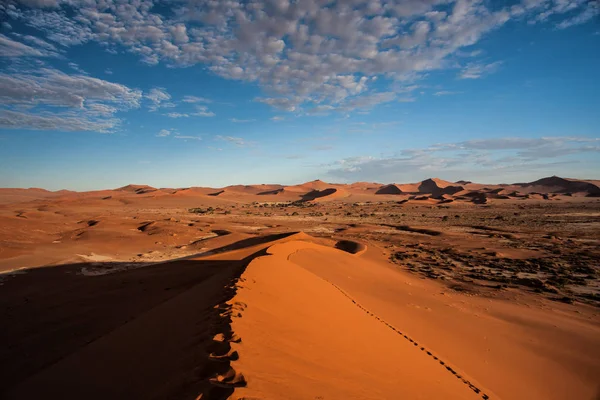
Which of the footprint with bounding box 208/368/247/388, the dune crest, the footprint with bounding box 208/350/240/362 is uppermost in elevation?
the footprint with bounding box 208/368/247/388

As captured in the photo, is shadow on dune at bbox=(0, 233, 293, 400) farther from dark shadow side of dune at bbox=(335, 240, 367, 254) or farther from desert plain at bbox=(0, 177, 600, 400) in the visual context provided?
dark shadow side of dune at bbox=(335, 240, 367, 254)

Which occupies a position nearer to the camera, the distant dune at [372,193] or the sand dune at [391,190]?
the distant dune at [372,193]

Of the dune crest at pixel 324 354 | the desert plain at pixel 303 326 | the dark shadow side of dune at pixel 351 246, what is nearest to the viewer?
the dune crest at pixel 324 354

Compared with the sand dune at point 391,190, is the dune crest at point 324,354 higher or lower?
lower

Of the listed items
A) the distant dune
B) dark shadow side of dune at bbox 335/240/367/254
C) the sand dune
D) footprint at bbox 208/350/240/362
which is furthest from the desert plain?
the sand dune

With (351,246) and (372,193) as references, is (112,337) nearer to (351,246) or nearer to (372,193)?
(351,246)

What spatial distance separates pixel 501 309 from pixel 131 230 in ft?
74.2

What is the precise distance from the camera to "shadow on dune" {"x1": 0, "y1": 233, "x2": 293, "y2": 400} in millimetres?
3256

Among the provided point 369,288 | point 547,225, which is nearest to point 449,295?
point 369,288

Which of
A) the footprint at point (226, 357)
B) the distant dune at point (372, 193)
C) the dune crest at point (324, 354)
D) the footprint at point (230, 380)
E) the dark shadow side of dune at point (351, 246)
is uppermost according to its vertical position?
the distant dune at point (372, 193)

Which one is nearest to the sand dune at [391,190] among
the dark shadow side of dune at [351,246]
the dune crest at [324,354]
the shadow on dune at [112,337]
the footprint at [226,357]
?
the dark shadow side of dune at [351,246]

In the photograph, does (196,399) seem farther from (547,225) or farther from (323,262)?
(547,225)

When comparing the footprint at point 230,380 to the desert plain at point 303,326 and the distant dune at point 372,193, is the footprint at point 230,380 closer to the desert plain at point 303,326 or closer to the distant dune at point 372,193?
the desert plain at point 303,326

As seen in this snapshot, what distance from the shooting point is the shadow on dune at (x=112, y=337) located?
326cm
